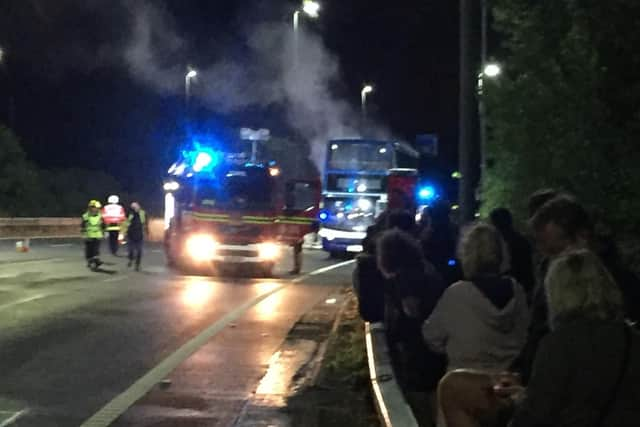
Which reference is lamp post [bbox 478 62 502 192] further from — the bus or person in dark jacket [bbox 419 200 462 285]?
the bus

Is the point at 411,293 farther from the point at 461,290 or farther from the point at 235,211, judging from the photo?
the point at 235,211

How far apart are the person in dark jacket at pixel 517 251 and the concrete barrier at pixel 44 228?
3273 centimetres

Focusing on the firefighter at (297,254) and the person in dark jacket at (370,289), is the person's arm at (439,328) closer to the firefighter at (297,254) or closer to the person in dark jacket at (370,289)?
the person in dark jacket at (370,289)

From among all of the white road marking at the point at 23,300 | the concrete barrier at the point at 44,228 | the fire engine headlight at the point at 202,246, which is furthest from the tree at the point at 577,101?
the concrete barrier at the point at 44,228

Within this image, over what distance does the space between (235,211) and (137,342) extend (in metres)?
12.1

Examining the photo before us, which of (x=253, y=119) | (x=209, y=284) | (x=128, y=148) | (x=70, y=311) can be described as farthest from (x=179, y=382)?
(x=128, y=148)

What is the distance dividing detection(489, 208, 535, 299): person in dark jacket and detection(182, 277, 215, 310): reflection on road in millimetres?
8277

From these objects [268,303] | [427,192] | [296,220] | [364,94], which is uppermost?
[364,94]

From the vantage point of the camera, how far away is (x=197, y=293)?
19266 mm

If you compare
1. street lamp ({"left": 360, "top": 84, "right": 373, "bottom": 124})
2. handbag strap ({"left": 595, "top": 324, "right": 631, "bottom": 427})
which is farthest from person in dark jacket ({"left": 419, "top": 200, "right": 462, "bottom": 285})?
street lamp ({"left": 360, "top": 84, "right": 373, "bottom": 124})

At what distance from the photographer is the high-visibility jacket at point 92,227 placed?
24203 mm

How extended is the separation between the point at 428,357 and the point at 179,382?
3.98 metres

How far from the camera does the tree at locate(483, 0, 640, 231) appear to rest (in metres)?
10.4

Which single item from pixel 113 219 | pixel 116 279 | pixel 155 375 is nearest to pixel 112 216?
pixel 113 219
